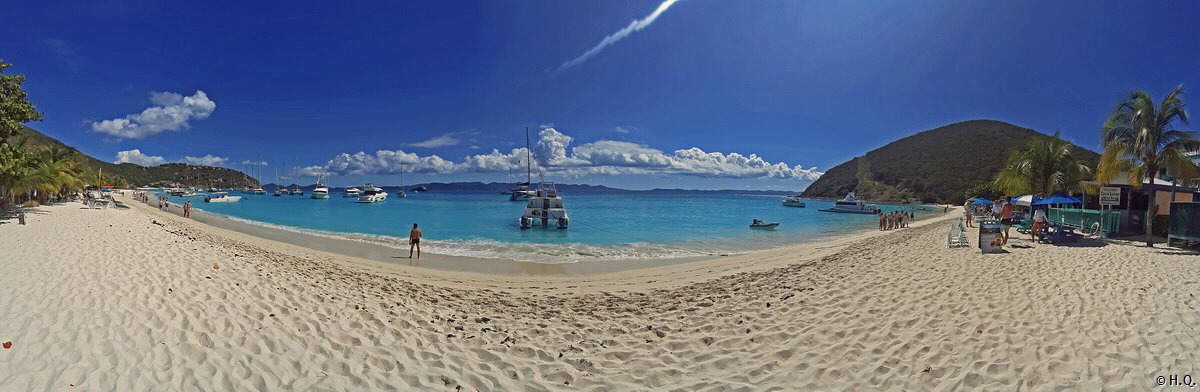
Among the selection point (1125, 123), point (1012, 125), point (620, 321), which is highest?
point (1012, 125)

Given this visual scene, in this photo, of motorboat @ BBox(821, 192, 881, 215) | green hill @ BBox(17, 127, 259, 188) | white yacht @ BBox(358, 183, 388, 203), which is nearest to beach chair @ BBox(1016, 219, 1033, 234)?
motorboat @ BBox(821, 192, 881, 215)

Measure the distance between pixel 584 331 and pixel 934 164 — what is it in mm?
121504

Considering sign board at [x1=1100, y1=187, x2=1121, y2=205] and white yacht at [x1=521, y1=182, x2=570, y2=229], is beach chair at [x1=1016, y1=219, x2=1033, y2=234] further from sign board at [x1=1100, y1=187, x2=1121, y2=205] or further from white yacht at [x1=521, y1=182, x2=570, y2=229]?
white yacht at [x1=521, y1=182, x2=570, y2=229]

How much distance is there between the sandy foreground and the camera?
177 inches

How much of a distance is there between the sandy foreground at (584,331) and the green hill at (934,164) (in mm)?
86743

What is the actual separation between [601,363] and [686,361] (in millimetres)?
993

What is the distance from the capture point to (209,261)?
9.63 m

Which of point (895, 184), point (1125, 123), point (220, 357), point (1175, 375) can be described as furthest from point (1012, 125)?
point (220, 357)

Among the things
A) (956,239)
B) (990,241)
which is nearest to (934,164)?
(956,239)

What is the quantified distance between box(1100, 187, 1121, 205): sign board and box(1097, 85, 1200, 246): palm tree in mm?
750

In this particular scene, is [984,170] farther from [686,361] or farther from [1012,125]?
[686,361]

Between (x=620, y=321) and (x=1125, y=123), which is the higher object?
(x=1125, y=123)

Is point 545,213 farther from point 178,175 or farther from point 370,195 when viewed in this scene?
point 178,175

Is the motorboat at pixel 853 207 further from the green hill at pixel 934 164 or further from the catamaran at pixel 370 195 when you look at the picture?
the catamaran at pixel 370 195
